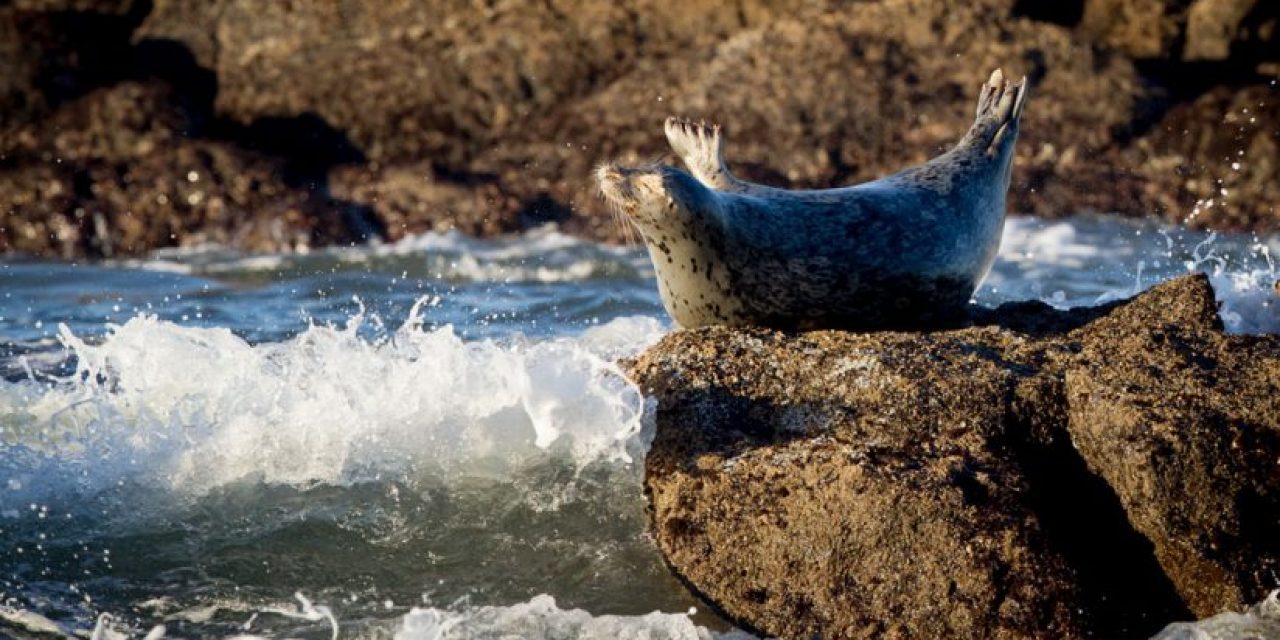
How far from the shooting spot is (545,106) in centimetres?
1062

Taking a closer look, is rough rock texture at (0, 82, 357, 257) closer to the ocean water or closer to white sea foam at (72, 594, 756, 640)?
the ocean water

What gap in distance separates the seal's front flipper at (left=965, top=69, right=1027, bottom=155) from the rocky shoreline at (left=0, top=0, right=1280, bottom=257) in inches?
170

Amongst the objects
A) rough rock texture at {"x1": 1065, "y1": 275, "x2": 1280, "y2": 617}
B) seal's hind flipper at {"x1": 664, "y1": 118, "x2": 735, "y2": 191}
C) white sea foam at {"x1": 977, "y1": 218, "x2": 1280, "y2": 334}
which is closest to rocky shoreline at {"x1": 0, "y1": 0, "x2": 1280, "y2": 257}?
white sea foam at {"x1": 977, "y1": 218, "x2": 1280, "y2": 334}

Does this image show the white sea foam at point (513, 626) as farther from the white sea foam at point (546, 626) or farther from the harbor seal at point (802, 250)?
the harbor seal at point (802, 250)

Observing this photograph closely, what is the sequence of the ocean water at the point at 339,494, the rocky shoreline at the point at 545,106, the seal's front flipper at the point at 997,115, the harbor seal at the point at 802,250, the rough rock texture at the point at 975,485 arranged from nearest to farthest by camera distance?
the rough rock texture at the point at 975,485 < the ocean water at the point at 339,494 < the harbor seal at the point at 802,250 < the seal's front flipper at the point at 997,115 < the rocky shoreline at the point at 545,106

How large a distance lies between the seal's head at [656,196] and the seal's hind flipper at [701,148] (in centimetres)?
78

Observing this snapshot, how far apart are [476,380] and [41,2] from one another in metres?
8.10

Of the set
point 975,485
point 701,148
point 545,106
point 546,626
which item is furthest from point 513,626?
point 545,106

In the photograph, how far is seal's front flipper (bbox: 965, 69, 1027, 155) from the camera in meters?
5.09

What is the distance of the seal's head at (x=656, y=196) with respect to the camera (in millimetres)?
4270

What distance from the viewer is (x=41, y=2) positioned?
11.0 metres

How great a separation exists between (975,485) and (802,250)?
1.11 meters

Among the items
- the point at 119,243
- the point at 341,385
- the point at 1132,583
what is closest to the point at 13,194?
the point at 119,243

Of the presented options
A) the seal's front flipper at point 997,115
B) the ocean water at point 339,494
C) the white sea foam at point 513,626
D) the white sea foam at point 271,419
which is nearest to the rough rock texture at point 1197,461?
the ocean water at point 339,494
